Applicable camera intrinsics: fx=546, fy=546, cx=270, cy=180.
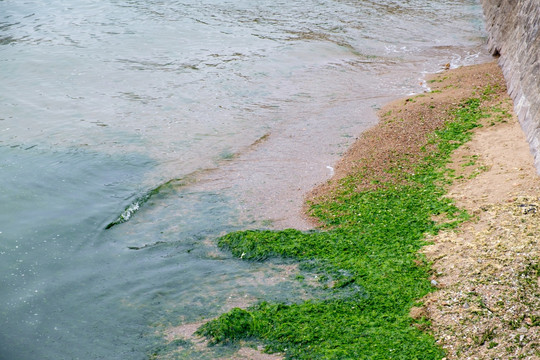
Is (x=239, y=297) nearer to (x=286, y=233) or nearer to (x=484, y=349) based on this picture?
(x=286, y=233)

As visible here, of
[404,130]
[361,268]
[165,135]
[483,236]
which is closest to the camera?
[483,236]

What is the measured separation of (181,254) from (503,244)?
3994 millimetres

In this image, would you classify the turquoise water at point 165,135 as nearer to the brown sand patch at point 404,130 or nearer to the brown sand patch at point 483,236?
the brown sand patch at point 404,130

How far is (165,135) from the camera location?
→ 11234 millimetres

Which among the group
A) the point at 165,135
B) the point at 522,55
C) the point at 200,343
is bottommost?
the point at 200,343

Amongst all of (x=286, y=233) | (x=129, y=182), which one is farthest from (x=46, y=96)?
(x=286, y=233)

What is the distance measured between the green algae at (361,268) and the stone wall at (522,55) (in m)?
1.35

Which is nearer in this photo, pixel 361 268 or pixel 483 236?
pixel 483 236

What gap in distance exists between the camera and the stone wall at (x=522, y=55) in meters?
8.59

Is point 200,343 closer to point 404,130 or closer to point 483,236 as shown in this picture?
point 483,236

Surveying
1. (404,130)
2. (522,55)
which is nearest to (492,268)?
Answer: (404,130)

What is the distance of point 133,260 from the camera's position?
7281mm

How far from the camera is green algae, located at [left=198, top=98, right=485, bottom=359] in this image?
5.26 meters

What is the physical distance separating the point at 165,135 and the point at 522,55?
7.25m
